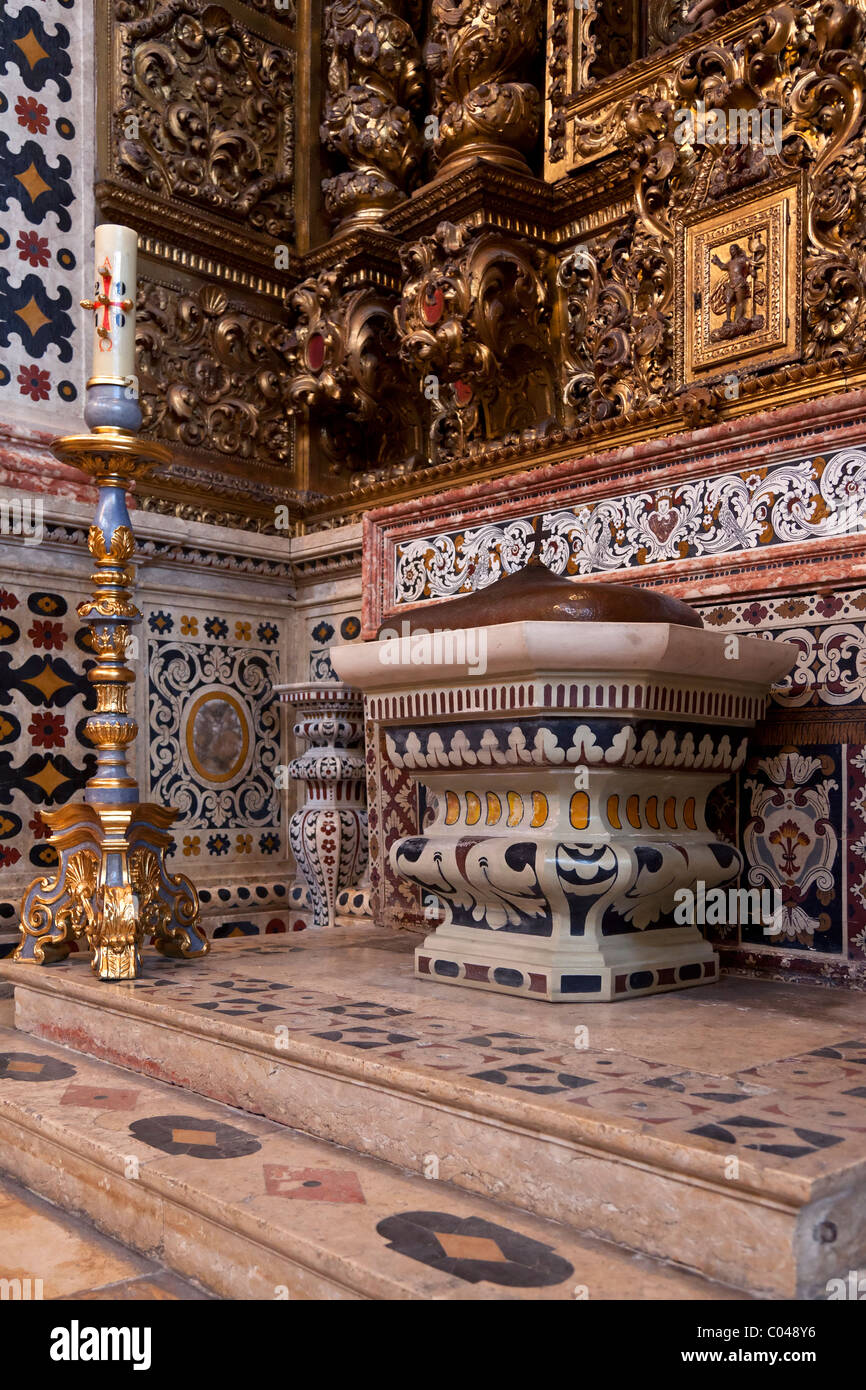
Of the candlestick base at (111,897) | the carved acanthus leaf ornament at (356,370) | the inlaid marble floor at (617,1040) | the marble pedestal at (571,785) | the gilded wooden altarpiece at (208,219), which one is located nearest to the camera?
the inlaid marble floor at (617,1040)

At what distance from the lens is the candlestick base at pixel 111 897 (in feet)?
7.67

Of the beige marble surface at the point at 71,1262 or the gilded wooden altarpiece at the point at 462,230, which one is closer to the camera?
the beige marble surface at the point at 71,1262

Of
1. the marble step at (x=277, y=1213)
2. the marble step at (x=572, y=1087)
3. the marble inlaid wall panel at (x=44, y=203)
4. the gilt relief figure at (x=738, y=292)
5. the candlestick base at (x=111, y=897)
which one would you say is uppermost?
the marble inlaid wall panel at (x=44, y=203)

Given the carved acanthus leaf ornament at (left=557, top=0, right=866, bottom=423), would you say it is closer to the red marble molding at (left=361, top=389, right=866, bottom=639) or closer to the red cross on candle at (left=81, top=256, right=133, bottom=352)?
the red marble molding at (left=361, top=389, right=866, bottom=639)

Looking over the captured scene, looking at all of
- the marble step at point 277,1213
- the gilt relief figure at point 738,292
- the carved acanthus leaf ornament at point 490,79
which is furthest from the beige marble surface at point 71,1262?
the carved acanthus leaf ornament at point 490,79

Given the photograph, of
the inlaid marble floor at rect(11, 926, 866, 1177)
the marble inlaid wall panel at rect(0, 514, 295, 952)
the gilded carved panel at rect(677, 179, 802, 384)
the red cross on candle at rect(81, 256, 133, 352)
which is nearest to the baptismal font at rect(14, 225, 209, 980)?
the red cross on candle at rect(81, 256, 133, 352)

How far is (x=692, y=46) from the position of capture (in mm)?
2740

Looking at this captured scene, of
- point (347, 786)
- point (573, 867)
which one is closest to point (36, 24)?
point (347, 786)

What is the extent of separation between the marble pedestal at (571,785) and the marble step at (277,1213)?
584mm

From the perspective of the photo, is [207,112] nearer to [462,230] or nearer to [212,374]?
[212,374]

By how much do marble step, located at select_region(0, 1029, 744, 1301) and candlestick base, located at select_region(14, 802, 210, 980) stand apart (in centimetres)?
55

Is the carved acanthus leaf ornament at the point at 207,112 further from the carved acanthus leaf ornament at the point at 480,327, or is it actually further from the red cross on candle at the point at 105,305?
the red cross on candle at the point at 105,305

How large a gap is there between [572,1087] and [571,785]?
26.7 inches

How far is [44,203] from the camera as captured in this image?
3.26 meters
